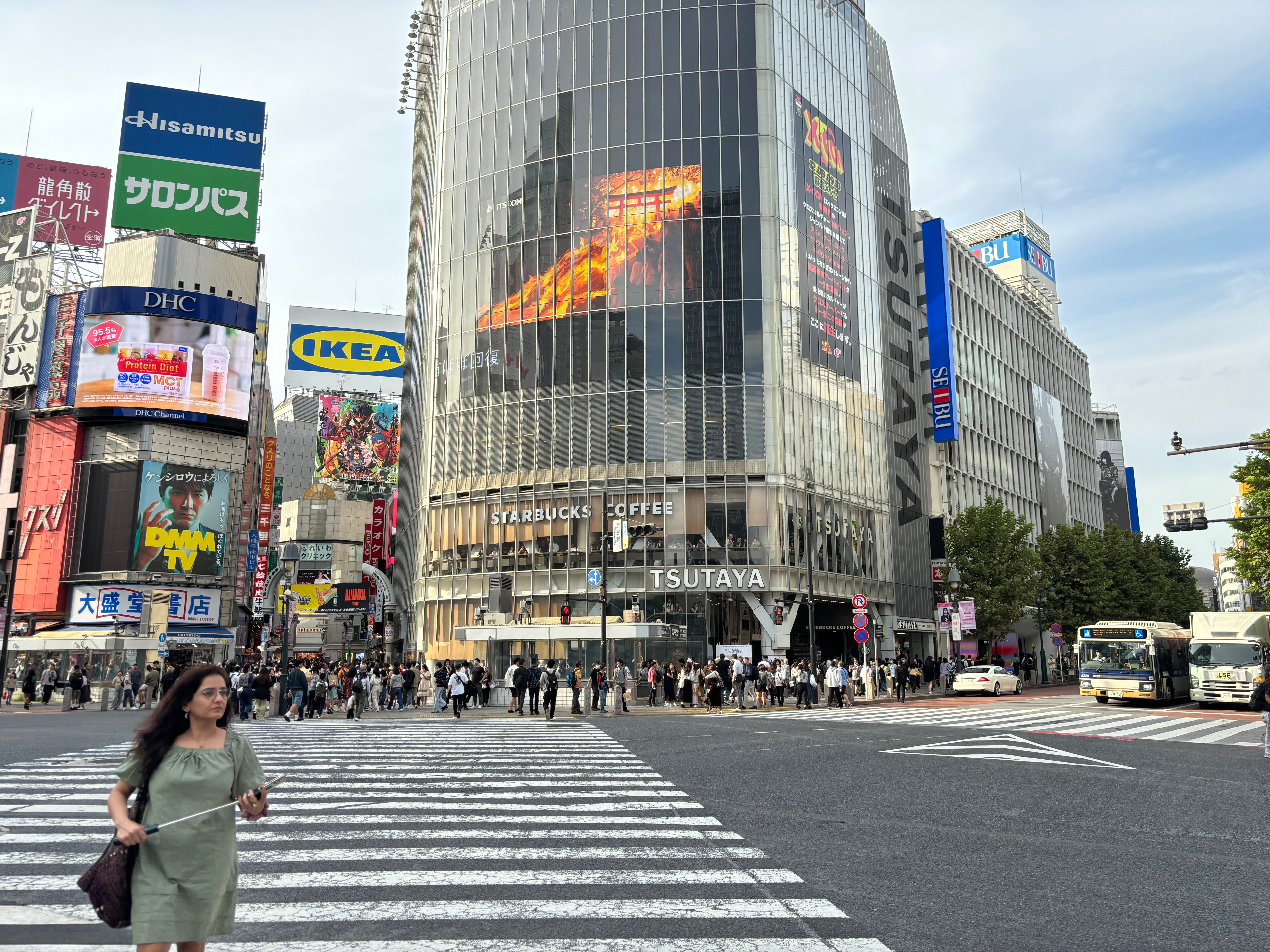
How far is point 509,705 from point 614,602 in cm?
1522

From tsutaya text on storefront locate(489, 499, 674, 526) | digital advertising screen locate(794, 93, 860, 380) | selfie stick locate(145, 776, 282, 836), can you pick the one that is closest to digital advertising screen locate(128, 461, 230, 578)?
tsutaya text on storefront locate(489, 499, 674, 526)

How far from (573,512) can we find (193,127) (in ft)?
135

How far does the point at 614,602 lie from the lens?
47.1m

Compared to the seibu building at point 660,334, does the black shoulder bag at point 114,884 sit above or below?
below

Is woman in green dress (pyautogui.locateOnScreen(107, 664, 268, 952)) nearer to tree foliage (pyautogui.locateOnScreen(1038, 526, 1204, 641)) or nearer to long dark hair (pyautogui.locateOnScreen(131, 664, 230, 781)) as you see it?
long dark hair (pyautogui.locateOnScreen(131, 664, 230, 781))

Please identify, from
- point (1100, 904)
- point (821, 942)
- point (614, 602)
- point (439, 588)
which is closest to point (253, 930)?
point (821, 942)

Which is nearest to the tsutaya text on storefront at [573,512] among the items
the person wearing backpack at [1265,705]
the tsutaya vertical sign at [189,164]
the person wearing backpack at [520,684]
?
the person wearing backpack at [520,684]

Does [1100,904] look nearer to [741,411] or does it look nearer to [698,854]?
[698,854]

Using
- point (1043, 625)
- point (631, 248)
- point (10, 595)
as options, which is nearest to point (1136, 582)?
point (1043, 625)

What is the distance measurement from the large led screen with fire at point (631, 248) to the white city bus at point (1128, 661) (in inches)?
1042

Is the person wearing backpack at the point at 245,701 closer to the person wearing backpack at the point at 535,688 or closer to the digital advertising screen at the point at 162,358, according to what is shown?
the person wearing backpack at the point at 535,688

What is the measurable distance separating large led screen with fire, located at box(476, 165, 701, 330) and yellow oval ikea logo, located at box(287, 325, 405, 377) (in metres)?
54.7

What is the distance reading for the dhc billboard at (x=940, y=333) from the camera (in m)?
63.5

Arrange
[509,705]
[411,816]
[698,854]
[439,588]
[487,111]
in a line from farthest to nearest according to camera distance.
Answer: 1. [487,111]
2. [439,588]
3. [509,705]
4. [411,816]
5. [698,854]
